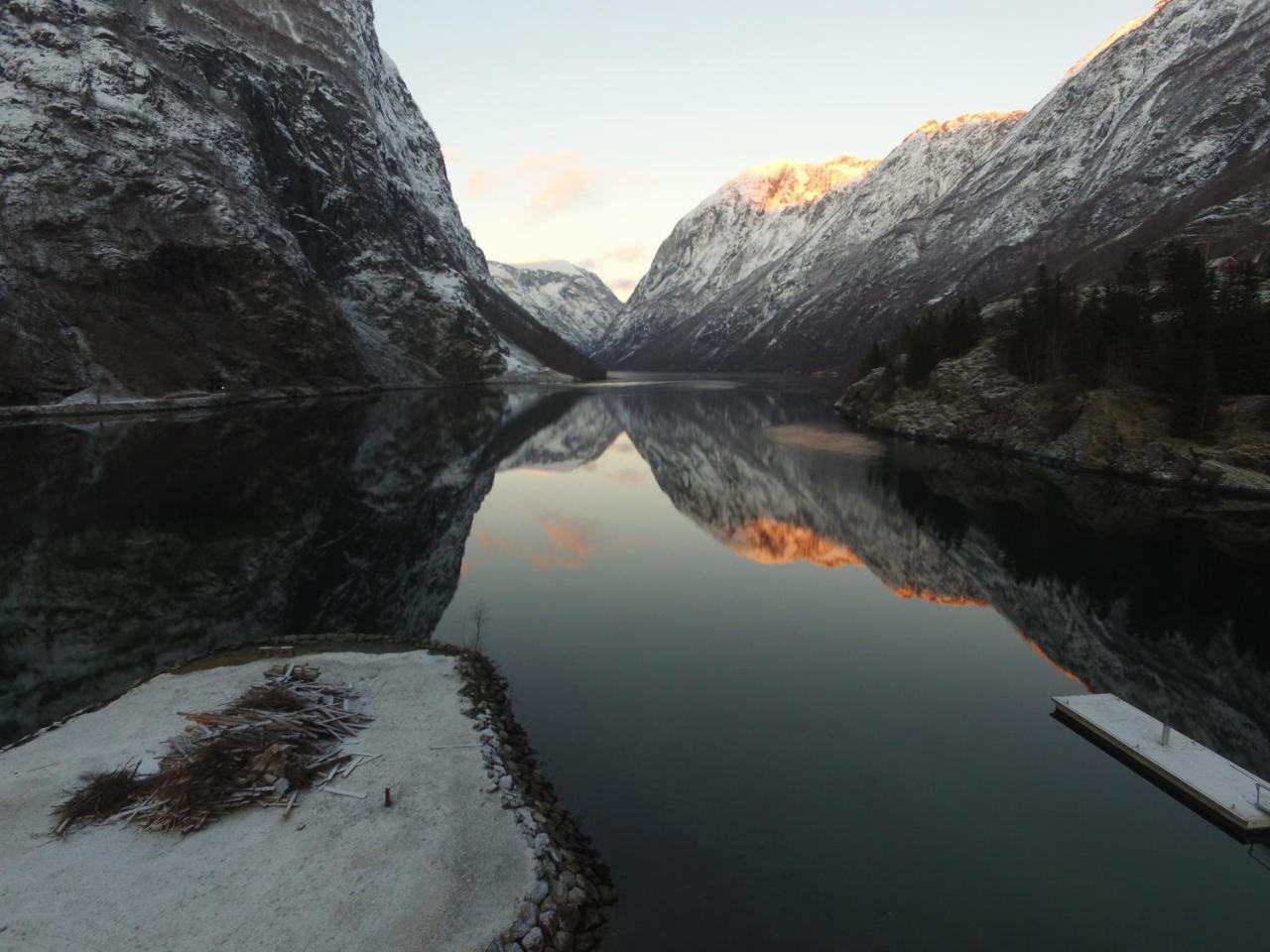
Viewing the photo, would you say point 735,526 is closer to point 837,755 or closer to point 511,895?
point 837,755

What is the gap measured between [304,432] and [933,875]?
261 feet

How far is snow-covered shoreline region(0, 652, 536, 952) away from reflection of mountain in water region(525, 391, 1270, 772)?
19.7 metres

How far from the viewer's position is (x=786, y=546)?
38.3 m

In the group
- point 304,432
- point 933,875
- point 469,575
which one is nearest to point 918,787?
point 933,875

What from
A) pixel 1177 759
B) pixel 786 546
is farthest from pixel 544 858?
pixel 786 546

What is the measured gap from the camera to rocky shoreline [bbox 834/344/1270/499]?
50.6 meters

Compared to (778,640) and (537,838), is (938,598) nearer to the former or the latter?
(778,640)

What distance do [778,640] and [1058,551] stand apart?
68.9 ft

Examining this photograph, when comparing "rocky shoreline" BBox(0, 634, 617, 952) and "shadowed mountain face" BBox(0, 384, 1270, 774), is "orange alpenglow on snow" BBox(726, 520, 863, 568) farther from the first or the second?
"rocky shoreline" BBox(0, 634, 617, 952)

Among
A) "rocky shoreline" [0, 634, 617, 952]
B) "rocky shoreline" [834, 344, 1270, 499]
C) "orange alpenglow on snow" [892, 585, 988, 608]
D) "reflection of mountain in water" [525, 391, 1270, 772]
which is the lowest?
"rocky shoreline" [0, 634, 617, 952]

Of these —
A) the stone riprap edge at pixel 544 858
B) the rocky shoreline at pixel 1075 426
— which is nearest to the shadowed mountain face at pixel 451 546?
the rocky shoreline at pixel 1075 426

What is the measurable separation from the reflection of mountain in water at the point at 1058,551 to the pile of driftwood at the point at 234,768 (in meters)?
22.7

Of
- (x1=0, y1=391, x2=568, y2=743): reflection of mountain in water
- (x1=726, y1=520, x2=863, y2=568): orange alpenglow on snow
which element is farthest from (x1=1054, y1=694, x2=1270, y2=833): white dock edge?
(x1=0, y1=391, x2=568, y2=743): reflection of mountain in water

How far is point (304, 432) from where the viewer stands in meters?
78.0
